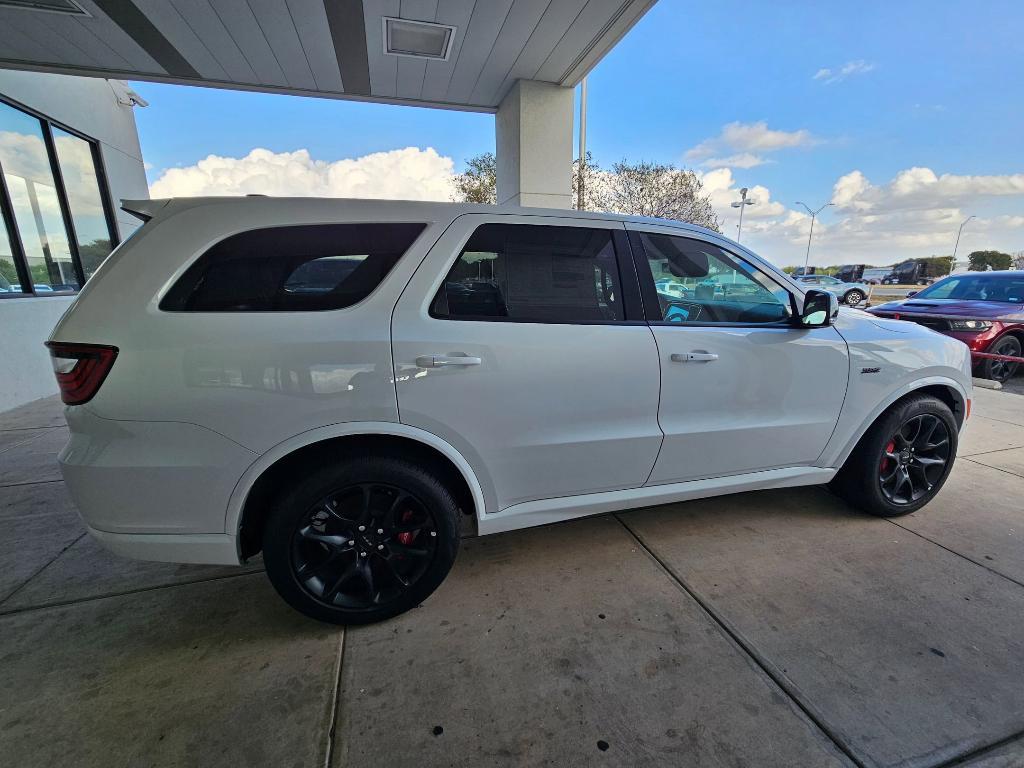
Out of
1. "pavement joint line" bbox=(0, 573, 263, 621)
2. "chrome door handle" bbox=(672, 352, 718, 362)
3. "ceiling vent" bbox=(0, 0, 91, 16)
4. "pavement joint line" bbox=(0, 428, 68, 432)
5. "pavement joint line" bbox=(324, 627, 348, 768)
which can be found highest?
"ceiling vent" bbox=(0, 0, 91, 16)

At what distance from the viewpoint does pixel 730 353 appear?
241 cm

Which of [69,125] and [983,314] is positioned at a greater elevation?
[69,125]

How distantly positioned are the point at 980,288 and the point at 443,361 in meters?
10.3

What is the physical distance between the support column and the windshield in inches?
282

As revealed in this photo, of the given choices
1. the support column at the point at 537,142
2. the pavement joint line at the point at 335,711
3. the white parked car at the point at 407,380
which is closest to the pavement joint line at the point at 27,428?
the white parked car at the point at 407,380

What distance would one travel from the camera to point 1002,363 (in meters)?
7.21

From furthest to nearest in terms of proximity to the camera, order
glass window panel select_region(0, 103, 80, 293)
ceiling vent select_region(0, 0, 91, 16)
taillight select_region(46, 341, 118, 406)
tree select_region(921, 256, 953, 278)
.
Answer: tree select_region(921, 256, 953, 278)
glass window panel select_region(0, 103, 80, 293)
ceiling vent select_region(0, 0, 91, 16)
taillight select_region(46, 341, 118, 406)

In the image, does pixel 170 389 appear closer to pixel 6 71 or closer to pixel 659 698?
pixel 659 698

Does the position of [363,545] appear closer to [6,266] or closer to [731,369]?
[731,369]

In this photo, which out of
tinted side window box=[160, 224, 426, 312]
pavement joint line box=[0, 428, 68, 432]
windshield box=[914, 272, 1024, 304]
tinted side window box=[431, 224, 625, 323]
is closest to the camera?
tinted side window box=[160, 224, 426, 312]

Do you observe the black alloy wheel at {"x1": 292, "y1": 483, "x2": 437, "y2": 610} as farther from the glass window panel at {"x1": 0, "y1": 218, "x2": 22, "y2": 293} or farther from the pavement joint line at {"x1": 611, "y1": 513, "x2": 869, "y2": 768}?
the glass window panel at {"x1": 0, "y1": 218, "x2": 22, "y2": 293}

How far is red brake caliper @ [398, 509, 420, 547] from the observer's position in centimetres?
211

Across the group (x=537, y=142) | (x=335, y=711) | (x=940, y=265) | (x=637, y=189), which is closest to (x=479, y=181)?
(x=637, y=189)

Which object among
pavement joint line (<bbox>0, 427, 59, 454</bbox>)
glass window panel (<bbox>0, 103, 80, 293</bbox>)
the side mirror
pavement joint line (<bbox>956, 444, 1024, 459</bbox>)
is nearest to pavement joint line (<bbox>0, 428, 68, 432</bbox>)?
pavement joint line (<bbox>0, 427, 59, 454</bbox>)
